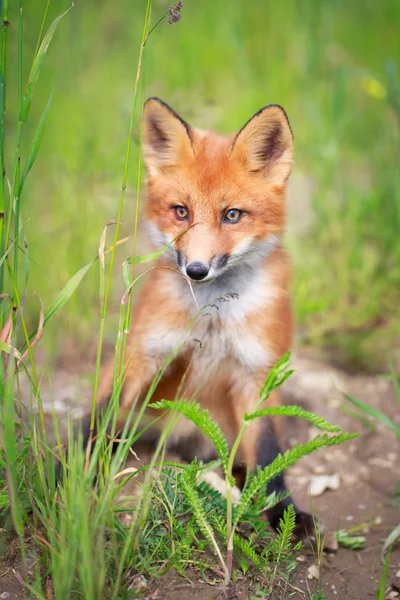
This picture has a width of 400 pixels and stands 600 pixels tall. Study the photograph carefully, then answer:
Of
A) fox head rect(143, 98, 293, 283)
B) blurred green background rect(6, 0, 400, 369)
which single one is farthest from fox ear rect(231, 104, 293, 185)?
blurred green background rect(6, 0, 400, 369)

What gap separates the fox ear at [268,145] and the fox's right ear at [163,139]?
205 millimetres

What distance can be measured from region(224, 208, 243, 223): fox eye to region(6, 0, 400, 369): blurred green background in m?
0.97

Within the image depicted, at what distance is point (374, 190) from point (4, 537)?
3.55 meters

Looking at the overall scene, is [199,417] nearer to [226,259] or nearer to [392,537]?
[226,259]

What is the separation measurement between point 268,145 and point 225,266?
54 cm

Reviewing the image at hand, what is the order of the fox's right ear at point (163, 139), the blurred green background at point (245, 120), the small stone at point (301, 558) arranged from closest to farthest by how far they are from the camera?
the small stone at point (301, 558), the fox's right ear at point (163, 139), the blurred green background at point (245, 120)

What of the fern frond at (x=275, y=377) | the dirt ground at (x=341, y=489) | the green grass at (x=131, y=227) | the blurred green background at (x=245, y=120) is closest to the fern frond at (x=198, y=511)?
the green grass at (x=131, y=227)

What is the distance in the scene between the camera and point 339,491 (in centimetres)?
304

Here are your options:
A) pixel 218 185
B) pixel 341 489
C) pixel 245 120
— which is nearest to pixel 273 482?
pixel 341 489

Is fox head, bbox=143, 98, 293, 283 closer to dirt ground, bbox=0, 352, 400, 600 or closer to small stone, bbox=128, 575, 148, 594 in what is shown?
dirt ground, bbox=0, 352, 400, 600

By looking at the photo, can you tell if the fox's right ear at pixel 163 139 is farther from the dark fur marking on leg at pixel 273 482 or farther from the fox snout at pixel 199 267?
the dark fur marking on leg at pixel 273 482

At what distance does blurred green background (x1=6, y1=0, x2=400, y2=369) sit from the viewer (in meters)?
4.13

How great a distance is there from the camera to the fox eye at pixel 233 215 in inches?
96.6

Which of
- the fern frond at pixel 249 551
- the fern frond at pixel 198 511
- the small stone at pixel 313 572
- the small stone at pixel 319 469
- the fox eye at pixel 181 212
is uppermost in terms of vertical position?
the fox eye at pixel 181 212
